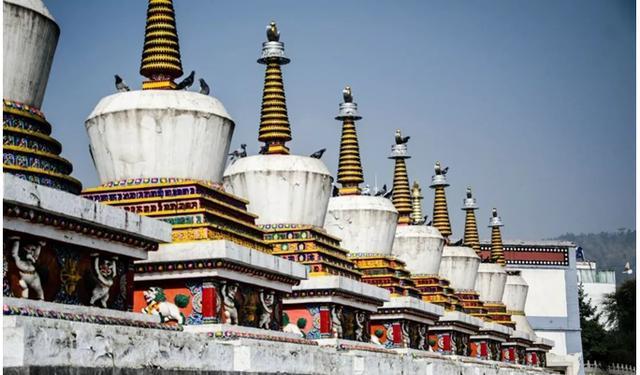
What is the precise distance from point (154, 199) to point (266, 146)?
586 cm

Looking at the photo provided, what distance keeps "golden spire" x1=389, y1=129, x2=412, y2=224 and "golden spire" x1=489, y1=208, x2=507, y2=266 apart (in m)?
12.8

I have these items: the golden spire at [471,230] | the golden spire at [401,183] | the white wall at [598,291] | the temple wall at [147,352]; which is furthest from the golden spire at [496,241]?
the white wall at [598,291]

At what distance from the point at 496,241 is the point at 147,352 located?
129ft

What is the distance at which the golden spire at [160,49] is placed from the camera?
64.0 feet

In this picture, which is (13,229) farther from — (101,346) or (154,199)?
(154,199)

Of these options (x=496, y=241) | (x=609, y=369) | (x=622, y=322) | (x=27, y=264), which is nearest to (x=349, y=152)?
(x=27, y=264)

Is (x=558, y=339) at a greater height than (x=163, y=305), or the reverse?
(x=163, y=305)

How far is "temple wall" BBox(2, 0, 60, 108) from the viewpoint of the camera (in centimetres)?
1440

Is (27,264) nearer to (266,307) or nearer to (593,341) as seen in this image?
(266,307)

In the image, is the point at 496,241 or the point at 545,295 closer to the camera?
the point at 496,241

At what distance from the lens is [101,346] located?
12.2 meters

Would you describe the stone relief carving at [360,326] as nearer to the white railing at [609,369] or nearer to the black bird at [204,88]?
the black bird at [204,88]

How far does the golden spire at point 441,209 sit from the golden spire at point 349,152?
12231mm

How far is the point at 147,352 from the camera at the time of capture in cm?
1323
